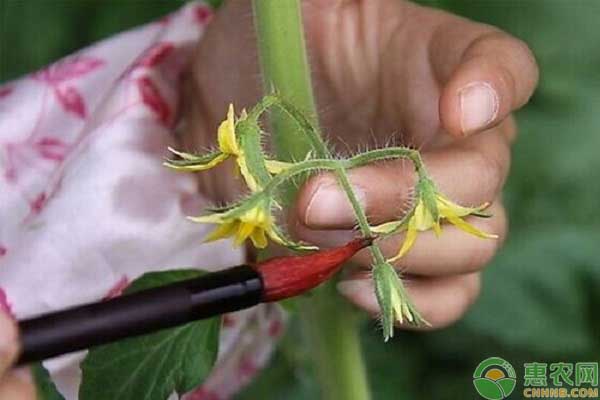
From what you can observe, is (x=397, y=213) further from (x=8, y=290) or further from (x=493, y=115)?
(x=8, y=290)

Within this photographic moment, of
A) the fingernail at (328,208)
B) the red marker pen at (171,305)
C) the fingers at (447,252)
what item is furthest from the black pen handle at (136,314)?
the fingers at (447,252)

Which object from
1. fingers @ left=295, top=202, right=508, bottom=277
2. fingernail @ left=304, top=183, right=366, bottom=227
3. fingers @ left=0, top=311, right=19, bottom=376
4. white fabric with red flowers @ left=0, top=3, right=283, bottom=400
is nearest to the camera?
fingers @ left=0, top=311, right=19, bottom=376

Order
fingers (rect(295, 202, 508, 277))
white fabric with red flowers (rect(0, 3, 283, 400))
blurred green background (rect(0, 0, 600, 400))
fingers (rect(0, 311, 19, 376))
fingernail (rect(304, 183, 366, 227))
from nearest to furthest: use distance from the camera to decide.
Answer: fingers (rect(0, 311, 19, 376)) → fingernail (rect(304, 183, 366, 227)) → fingers (rect(295, 202, 508, 277)) → white fabric with red flowers (rect(0, 3, 283, 400)) → blurred green background (rect(0, 0, 600, 400))

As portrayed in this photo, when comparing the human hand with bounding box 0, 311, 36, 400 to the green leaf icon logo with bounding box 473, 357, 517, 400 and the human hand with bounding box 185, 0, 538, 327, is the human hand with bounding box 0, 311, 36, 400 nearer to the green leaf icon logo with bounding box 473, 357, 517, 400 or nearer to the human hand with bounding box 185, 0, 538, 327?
the human hand with bounding box 185, 0, 538, 327

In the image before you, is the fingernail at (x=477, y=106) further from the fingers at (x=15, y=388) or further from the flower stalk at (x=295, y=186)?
the fingers at (x=15, y=388)

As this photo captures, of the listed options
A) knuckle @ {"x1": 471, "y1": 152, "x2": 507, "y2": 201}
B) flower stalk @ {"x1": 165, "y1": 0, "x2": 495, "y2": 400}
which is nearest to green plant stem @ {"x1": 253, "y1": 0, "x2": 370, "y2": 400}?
flower stalk @ {"x1": 165, "y1": 0, "x2": 495, "y2": 400}

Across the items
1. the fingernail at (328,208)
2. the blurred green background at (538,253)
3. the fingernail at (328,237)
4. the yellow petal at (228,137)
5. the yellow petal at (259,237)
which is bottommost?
the blurred green background at (538,253)
